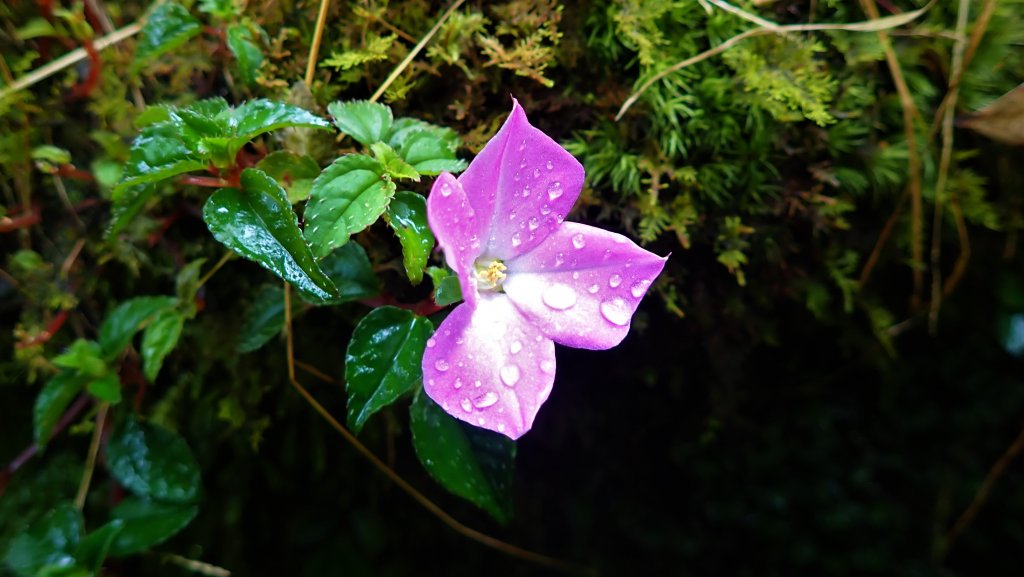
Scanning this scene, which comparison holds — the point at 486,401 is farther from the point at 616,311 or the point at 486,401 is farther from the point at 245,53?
the point at 245,53

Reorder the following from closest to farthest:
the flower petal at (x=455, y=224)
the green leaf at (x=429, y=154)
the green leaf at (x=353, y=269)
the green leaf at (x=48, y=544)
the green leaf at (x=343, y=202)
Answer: the flower petal at (x=455, y=224), the green leaf at (x=343, y=202), the green leaf at (x=429, y=154), the green leaf at (x=353, y=269), the green leaf at (x=48, y=544)

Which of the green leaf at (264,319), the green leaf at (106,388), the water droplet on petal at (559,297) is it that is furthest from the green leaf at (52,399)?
the water droplet on petal at (559,297)

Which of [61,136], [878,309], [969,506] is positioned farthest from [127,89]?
[969,506]

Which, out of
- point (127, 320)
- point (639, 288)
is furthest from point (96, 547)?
point (639, 288)

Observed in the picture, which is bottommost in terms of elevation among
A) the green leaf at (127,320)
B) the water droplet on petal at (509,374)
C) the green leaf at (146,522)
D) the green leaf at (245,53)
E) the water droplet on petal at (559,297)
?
the green leaf at (146,522)

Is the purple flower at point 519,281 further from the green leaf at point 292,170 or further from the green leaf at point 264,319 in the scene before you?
the green leaf at point 264,319

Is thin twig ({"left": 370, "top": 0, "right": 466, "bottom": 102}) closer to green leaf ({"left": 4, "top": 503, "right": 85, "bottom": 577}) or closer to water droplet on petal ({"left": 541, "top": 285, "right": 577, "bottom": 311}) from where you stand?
water droplet on petal ({"left": 541, "top": 285, "right": 577, "bottom": 311})
